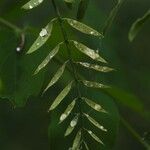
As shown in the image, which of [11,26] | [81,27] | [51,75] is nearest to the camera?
[81,27]

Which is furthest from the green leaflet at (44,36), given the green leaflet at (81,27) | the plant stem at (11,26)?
the plant stem at (11,26)

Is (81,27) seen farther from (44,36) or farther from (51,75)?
(51,75)

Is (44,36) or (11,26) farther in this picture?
(11,26)

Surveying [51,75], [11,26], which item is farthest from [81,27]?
[51,75]

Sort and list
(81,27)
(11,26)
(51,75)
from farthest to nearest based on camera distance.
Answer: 1. (51,75)
2. (11,26)
3. (81,27)

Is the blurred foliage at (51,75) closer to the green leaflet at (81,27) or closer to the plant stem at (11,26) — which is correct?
the plant stem at (11,26)

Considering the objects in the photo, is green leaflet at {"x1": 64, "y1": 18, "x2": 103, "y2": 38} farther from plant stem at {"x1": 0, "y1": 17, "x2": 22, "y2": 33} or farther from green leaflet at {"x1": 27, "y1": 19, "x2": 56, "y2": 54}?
plant stem at {"x1": 0, "y1": 17, "x2": 22, "y2": 33}

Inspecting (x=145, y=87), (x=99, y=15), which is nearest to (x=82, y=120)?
(x=99, y=15)

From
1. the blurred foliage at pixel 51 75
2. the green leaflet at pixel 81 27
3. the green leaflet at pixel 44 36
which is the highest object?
the green leaflet at pixel 44 36
